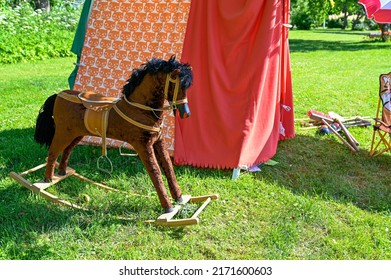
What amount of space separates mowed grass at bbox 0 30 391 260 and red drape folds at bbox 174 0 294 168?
28 cm

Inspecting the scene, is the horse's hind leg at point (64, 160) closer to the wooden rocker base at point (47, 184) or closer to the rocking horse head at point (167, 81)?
the wooden rocker base at point (47, 184)

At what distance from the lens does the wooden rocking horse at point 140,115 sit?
3.75 meters

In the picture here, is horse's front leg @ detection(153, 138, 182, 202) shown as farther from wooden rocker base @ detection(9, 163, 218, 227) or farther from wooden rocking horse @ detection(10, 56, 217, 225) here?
wooden rocker base @ detection(9, 163, 218, 227)

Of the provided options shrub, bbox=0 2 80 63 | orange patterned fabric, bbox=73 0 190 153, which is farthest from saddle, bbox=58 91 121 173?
shrub, bbox=0 2 80 63

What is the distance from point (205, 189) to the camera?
Result: 15.8ft

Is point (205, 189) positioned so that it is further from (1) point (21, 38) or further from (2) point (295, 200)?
(1) point (21, 38)

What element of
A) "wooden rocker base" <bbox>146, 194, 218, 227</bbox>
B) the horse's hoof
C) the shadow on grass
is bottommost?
the shadow on grass

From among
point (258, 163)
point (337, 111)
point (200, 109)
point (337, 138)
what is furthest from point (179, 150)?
point (337, 111)

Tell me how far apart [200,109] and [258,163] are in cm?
96

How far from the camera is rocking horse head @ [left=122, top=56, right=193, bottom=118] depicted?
3.70 meters

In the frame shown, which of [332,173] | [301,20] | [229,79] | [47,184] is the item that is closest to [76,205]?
[47,184]

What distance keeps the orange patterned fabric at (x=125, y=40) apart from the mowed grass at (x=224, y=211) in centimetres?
89

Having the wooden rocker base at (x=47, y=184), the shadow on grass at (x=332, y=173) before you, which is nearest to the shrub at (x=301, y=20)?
the shadow on grass at (x=332, y=173)

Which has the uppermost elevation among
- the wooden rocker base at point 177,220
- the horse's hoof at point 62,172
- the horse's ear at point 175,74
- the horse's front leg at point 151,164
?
the horse's ear at point 175,74
